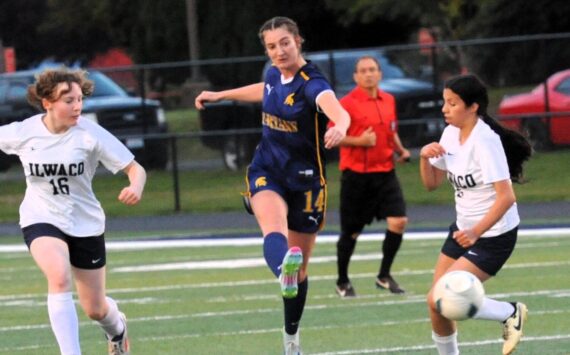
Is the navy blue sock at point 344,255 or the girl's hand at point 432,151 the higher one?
the girl's hand at point 432,151

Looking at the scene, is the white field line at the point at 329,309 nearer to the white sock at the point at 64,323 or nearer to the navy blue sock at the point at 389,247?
the navy blue sock at the point at 389,247

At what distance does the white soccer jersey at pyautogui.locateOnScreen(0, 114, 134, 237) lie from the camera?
8.62 m

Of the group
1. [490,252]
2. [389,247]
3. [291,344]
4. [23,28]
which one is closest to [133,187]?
[291,344]

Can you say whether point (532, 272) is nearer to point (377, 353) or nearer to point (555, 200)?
point (377, 353)

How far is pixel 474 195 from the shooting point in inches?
328

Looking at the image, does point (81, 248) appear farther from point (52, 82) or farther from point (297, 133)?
point (297, 133)

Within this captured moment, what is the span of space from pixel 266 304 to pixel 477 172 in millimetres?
4502

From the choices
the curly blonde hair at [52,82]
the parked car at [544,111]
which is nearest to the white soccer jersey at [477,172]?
the curly blonde hair at [52,82]

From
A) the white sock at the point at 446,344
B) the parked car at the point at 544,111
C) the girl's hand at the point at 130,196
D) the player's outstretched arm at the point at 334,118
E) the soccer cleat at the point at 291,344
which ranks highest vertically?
the player's outstretched arm at the point at 334,118

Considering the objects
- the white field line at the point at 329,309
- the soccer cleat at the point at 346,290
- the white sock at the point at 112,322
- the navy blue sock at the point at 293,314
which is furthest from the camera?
the soccer cleat at the point at 346,290

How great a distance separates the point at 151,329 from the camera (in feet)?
36.8

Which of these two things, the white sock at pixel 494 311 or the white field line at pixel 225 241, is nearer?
the white sock at pixel 494 311

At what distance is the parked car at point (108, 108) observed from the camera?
25.8 meters

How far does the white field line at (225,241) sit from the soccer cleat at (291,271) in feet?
31.0
